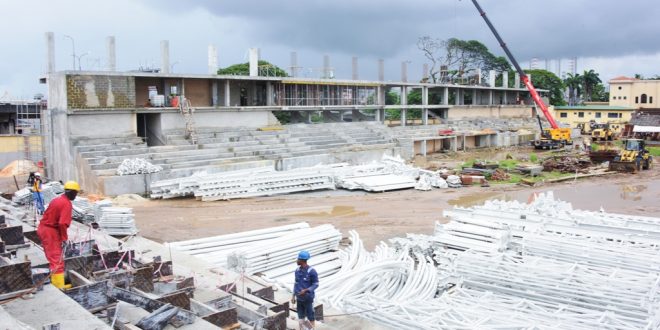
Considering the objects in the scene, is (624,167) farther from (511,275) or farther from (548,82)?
(548,82)

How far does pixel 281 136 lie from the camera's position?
116 feet

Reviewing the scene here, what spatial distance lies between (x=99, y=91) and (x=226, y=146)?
23.3 feet

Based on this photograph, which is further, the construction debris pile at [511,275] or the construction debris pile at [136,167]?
the construction debris pile at [136,167]

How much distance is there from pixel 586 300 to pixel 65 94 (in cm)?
2578

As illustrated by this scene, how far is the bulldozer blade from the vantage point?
3416 cm

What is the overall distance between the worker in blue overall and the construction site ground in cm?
867

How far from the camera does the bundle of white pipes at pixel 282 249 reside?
11.7 metres

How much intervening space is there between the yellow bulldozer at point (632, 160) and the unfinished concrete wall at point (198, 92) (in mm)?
25831

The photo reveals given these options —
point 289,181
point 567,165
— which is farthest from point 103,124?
point 567,165

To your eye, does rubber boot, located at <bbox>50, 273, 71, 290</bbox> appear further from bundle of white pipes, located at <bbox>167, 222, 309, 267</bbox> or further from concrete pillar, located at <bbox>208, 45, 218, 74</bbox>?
concrete pillar, located at <bbox>208, 45, 218, 74</bbox>

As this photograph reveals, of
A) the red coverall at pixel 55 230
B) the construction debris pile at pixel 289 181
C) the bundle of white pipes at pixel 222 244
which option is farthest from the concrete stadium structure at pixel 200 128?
the red coverall at pixel 55 230

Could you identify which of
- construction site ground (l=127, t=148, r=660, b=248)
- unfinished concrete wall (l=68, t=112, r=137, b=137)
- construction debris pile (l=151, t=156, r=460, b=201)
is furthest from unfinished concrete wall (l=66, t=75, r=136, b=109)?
construction site ground (l=127, t=148, r=660, b=248)

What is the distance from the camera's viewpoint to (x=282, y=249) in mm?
13039

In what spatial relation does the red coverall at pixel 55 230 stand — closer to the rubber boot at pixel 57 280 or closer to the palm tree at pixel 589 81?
the rubber boot at pixel 57 280
